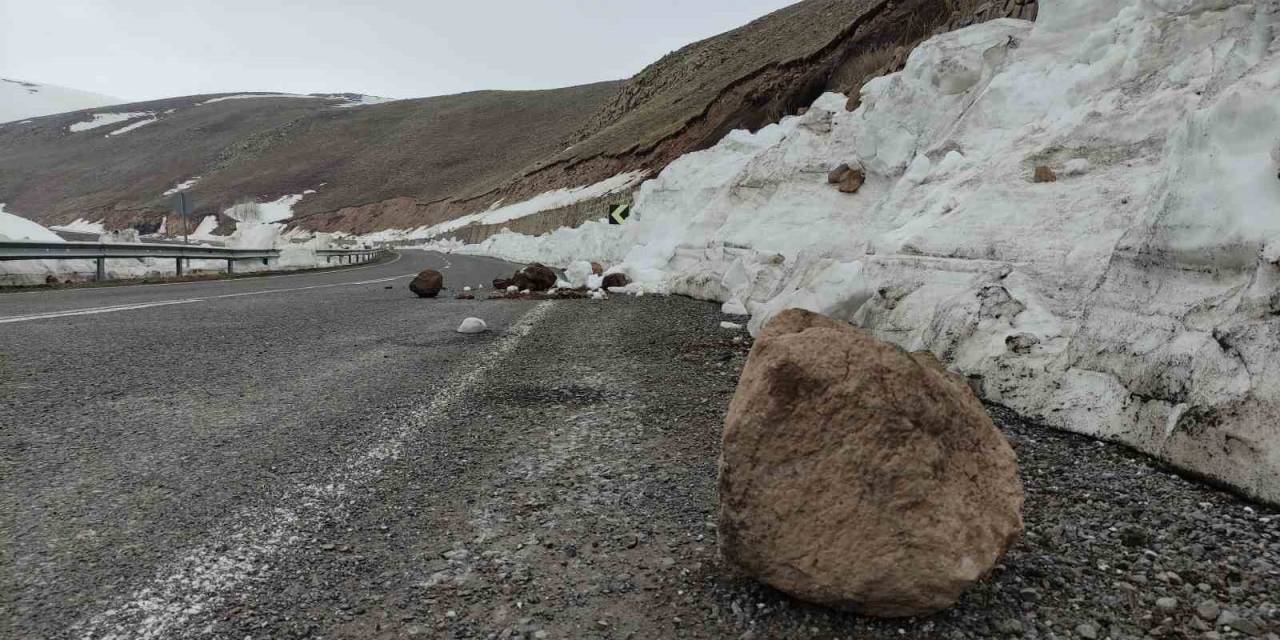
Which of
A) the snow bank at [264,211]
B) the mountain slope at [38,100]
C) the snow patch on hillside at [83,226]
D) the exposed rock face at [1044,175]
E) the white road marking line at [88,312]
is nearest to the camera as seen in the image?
the exposed rock face at [1044,175]

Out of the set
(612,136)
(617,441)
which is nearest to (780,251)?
(617,441)

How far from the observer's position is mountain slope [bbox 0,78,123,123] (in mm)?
170750

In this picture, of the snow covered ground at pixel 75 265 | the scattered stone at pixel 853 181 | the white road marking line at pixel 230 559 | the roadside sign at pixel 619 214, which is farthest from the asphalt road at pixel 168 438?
the roadside sign at pixel 619 214

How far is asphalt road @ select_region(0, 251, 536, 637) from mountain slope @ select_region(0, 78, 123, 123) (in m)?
206

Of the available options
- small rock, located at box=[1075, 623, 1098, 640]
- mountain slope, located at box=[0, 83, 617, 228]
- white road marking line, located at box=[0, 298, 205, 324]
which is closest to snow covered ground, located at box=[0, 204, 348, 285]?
white road marking line, located at box=[0, 298, 205, 324]

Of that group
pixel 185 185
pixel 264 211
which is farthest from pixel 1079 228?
pixel 185 185

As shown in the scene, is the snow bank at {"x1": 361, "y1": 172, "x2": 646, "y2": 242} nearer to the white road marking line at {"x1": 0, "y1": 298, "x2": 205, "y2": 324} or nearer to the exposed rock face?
the white road marking line at {"x1": 0, "y1": 298, "x2": 205, "y2": 324}

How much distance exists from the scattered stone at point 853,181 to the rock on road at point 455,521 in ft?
19.9

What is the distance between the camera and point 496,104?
103 m

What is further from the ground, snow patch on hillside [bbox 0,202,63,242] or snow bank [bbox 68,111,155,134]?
snow bank [bbox 68,111,155,134]

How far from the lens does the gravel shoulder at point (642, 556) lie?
5.64 feet

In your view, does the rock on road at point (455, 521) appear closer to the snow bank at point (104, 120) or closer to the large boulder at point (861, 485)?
the large boulder at point (861, 485)

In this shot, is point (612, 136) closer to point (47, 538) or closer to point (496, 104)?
point (47, 538)

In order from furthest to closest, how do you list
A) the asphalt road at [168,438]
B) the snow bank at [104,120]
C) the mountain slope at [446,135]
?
1. the snow bank at [104,120]
2. the mountain slope at [446,135]
3. the asphalt road at [168,438]
